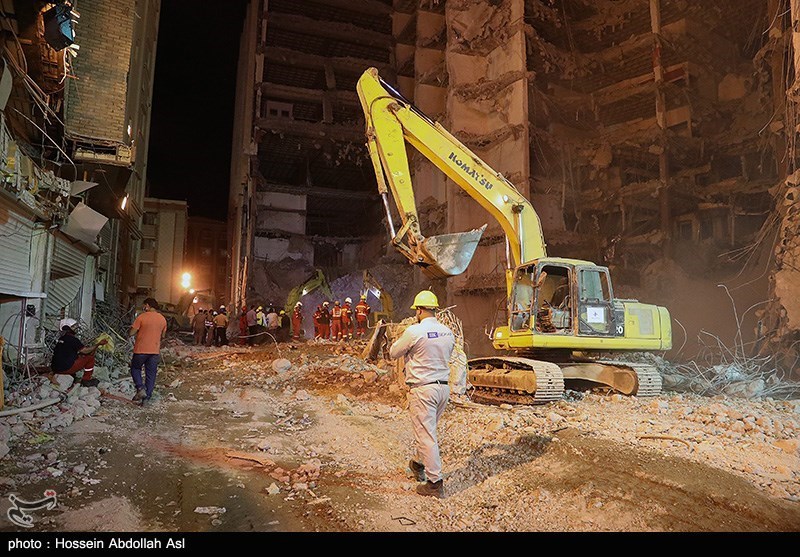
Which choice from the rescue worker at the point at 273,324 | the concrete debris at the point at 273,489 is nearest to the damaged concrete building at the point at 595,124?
the rescue worker at the point at 273,324

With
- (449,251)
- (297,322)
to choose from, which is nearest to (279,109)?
(297,322)

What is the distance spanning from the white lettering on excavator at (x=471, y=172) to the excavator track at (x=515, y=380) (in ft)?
10.8

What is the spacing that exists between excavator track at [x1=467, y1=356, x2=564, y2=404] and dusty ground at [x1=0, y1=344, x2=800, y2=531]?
34cm

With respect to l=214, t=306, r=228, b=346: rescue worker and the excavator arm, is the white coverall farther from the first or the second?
l=214, t=306, r=228, b=346: rescue worker

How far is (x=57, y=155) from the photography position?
10289mm

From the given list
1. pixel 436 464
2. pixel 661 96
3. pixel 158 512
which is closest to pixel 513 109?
pixel 661 96

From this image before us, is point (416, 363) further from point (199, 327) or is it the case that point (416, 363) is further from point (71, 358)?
point (199, 327)

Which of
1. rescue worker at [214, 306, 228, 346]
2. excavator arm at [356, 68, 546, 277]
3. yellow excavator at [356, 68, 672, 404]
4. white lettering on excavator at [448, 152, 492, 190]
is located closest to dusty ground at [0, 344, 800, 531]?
yellow excavator at [356, 68, 672, 404]

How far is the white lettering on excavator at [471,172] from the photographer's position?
9.02 m

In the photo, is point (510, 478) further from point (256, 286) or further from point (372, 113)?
point (256, 286)

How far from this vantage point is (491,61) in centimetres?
1927

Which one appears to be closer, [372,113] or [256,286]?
[372,113]

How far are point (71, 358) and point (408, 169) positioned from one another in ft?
19.8

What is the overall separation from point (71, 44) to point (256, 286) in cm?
1638
